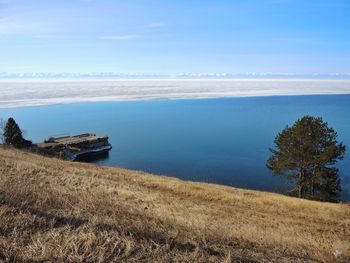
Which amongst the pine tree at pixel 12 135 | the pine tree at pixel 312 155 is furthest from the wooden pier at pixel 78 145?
the pine tree at pixel 312 155

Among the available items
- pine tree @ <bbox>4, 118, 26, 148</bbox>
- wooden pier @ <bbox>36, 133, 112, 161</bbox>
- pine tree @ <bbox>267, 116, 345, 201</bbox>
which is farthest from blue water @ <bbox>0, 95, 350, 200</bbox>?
pine tree @ <bbox>4, 118, 26, 148</bbox>

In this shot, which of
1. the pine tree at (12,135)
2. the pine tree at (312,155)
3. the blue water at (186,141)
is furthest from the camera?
the pine tree at (12,135)

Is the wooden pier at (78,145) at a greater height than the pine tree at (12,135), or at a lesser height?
lesser

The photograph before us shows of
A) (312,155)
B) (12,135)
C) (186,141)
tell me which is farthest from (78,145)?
(312,155)

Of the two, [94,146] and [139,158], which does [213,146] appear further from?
[94,146]

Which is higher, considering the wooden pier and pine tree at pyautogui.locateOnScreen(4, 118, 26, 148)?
pine tree at pyautogui.locateOnScreen(4, 118, 26, 148)

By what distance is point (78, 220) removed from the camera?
21.2 feet

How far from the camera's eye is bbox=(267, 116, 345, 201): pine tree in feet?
103

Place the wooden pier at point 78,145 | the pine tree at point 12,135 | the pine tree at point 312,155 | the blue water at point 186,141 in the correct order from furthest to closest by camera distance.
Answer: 1. the wooden pier at point 78,145
2. the pine tree at point 12,135
3. the blue water at point 186,141
4. the pine tree at point 312,155

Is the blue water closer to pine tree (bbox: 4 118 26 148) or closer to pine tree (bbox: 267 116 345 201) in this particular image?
pine tree (bbox: 267 116 345 201)

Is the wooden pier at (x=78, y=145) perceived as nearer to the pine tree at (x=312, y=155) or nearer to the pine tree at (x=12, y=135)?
the pine tree at (x=12, y=135)

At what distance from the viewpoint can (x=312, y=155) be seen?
31.8 meters

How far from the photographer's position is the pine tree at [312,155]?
31.3 meters

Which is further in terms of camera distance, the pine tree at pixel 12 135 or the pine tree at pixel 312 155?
the pine tree at pixel 12 135
